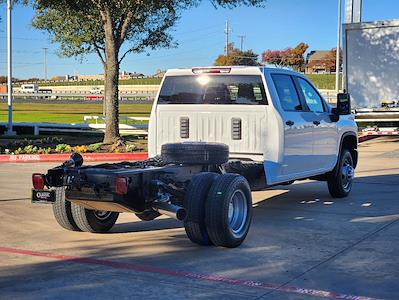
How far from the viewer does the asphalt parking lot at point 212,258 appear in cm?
513

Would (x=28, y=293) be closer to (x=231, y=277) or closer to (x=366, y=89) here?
(x=231, y=277)

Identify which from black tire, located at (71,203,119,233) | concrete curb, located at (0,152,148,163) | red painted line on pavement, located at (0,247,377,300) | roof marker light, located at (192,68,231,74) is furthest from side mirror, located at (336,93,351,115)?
concrete curb, located at (0,152,148,163)

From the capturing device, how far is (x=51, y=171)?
6.53 meters

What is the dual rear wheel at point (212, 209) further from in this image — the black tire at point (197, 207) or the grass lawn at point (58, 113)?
the grass lawn at point (58, 113)

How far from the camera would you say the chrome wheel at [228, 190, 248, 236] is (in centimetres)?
667

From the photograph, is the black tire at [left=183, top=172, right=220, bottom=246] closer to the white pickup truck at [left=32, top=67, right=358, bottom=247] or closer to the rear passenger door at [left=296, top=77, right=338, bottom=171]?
the white pickup truck at [left=32, top=67, right=358, bottom=247]

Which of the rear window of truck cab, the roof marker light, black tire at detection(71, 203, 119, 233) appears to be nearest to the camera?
black tire at detection(71, 203, 119, 233)

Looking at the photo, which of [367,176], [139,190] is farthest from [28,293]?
[367,176]

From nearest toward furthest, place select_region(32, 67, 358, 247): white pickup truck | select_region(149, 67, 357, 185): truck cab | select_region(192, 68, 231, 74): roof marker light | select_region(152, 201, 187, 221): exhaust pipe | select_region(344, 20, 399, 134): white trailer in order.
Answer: select_region(152, 201, 187, 221): exhaust pipe
select_region(32, 67, 358, 247): white pickup truck
select_region(149, 67, 357, 185): truck cab
select_region(192, 68, 231, 74): roof marker light
select_region(344, 20, 399, 134): white trailer

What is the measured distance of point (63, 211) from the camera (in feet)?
23.3

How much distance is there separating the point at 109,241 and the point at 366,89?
609 inches

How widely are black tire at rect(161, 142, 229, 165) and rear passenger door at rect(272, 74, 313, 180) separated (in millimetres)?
1294

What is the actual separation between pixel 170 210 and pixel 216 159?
1.13 m

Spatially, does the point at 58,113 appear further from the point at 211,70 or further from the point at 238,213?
the point at 238,213
